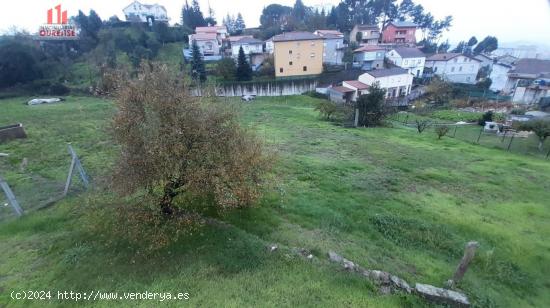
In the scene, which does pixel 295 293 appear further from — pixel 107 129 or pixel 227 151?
pixel 107 129

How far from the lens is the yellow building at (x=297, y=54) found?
45781mm

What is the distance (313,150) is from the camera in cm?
1739

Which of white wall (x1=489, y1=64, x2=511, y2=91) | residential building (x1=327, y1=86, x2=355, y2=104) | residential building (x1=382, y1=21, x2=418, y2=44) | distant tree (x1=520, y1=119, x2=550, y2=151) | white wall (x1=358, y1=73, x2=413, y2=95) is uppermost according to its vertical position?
residential building (x1=382, y1=21, x2=418, y2=44)

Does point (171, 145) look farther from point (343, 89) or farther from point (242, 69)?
point (242, 69)

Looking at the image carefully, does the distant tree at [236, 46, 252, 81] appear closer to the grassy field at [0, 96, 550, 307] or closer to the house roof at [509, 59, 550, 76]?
the grassy field at [0, 96, 550, 307]

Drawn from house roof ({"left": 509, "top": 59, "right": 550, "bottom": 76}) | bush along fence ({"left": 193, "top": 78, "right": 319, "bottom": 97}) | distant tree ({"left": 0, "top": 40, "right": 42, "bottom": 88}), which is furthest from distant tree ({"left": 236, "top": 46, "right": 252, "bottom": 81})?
house roof ({"left": 509, "top": 59, "right": 550, "bottom": 76})

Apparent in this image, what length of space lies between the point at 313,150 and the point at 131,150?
1259 cm

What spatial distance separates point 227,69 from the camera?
4309 centimetres

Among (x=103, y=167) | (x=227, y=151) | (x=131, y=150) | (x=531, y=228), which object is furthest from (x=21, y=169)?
(x=531, y=228)

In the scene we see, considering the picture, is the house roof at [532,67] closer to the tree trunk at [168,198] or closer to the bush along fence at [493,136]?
the bush along fence at [493,136]

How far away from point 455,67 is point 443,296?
63.5 meters

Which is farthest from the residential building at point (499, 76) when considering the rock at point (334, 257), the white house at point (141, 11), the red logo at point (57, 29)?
the red logo at point (57, 29)

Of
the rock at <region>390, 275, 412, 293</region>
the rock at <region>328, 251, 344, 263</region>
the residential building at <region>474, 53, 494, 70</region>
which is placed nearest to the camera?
the rock at <region>390, 275, 412, 293</region>

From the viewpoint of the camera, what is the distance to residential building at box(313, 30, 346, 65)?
53.4 m
